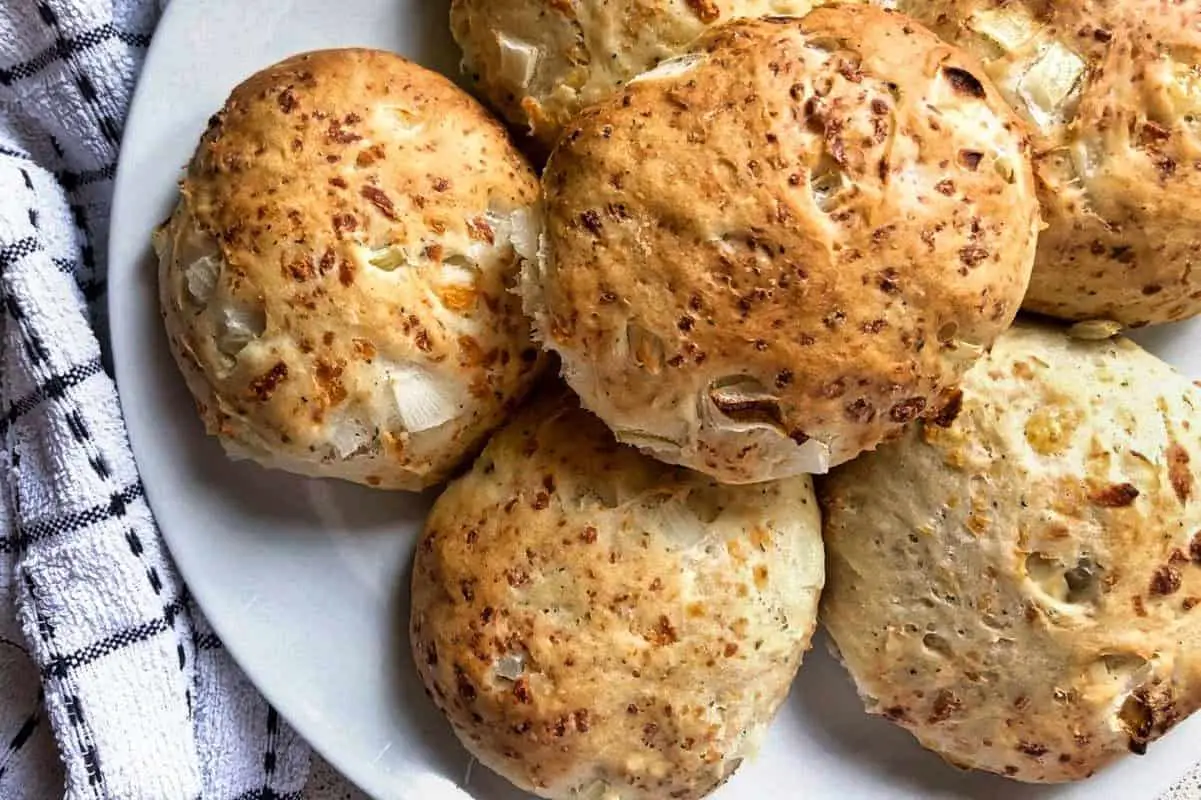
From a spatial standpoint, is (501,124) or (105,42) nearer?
(501,124)

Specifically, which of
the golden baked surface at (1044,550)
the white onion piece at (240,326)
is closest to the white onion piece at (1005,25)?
the golden baked surface at (1044,550)

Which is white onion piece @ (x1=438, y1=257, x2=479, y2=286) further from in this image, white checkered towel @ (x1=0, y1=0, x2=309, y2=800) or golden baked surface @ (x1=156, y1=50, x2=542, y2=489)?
white checkered towel @ (x1=0, y1=0, x2=309, y2=800)

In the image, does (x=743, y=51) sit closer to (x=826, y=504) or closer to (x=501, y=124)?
(x=501, y=124)

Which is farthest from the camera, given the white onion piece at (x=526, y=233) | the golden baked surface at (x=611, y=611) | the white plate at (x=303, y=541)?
the white plate at (x=303, y=541)

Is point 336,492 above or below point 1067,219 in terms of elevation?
below

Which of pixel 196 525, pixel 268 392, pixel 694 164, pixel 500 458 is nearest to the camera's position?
pixel 694 164

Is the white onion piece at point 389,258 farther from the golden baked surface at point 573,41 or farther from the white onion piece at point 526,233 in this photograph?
the golden baked surface at point 573,41

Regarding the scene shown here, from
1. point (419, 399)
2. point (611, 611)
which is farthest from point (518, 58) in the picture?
point (611, 611)

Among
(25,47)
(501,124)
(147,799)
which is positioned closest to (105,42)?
(25,47)
